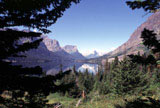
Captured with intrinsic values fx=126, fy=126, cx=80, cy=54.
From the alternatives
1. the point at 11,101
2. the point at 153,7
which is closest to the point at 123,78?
the point at 153,7

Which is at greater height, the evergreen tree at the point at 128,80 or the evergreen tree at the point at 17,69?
the evergreen tree at the point at 17,69

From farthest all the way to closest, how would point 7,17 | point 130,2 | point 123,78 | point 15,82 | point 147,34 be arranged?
point 123,78, point 130,2, point 147,34, point 7,17, point 15,82

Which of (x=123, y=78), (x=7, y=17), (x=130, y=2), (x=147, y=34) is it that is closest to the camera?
(x=7, y=17)

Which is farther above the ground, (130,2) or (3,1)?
(130,2)

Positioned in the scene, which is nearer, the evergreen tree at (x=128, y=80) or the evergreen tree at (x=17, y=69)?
the evergreen tree at (x=17, y=69)

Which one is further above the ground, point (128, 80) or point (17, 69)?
point (17, 69)

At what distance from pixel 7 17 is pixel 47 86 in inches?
87.2

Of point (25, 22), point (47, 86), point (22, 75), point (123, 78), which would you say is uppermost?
point (25, 22)

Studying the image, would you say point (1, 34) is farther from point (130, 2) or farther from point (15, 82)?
point (130, 2)

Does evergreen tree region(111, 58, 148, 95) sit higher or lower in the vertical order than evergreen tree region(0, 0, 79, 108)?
lower

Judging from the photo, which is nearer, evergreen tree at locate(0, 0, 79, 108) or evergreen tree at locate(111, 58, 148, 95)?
evergreen tree at locate(0, 0, 79, 108)

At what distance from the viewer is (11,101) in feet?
11.0

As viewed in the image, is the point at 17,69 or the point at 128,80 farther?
the point at 128,80

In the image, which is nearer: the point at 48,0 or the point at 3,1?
the point at 3,1
